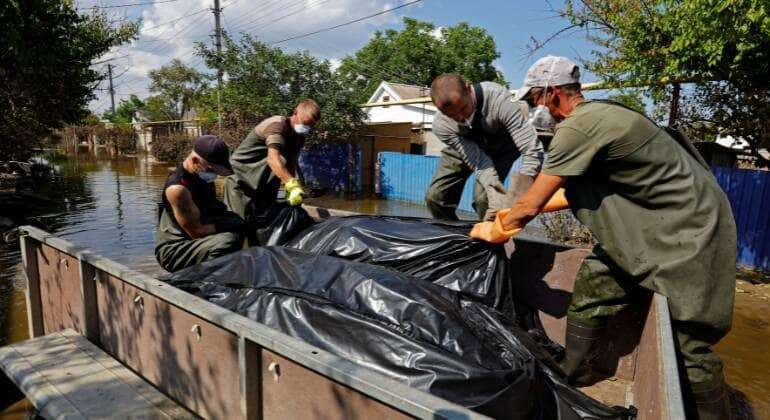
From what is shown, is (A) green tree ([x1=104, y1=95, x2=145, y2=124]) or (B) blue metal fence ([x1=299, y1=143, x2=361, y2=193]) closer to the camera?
(B) blue metal fence ([x1=299, y1=143, x2=361, y2=193])

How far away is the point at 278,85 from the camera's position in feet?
45.9

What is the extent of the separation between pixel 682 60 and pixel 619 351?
465 cm

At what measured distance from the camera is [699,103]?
6.77 meters

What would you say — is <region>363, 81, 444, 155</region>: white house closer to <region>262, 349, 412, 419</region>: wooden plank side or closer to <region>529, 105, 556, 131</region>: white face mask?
<region>529, 105, 556, 131</region>: white face mask

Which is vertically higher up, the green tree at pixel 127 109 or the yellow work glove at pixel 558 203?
the green tree at pixel 127 109

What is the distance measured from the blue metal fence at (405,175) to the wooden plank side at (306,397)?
35.7ft

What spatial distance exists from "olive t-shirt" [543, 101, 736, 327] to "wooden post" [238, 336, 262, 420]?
132 cm

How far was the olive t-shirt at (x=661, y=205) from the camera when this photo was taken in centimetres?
176

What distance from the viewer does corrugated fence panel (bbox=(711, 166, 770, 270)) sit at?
6.36 m

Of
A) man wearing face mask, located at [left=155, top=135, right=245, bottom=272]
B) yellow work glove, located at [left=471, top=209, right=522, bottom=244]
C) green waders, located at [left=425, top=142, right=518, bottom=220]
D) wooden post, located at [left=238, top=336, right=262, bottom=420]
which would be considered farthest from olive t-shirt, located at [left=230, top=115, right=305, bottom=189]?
wooden post, located at [left=238, top=336, right=262, bottom=420]

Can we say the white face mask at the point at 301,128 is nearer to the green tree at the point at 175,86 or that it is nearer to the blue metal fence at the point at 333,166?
the blue metal fence at the point at 333,166

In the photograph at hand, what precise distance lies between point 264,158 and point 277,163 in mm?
422

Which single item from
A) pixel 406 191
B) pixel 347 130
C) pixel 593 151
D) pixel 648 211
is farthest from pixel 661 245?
pixel 347 130

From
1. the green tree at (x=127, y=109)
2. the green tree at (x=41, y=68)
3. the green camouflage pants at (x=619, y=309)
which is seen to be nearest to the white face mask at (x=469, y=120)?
the green camouflage pants at (x=619, y=309)
